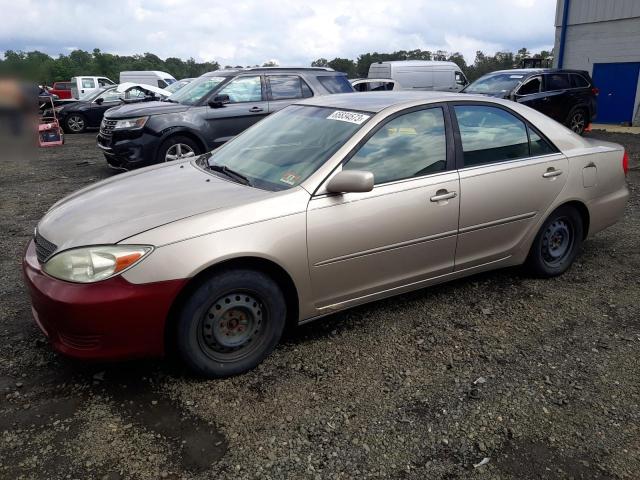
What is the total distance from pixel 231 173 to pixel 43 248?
125cm

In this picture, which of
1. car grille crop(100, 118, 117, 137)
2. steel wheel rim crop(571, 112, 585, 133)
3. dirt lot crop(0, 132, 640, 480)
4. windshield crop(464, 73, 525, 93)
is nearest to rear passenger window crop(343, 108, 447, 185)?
dirt lot crop(0, 132, 640, 480)

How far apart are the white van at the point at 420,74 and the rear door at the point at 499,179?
55.0 feet

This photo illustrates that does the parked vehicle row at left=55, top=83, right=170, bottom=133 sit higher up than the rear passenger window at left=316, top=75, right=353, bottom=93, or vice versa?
the rear passenger window at left=316, top=75, right=353, bottom=93

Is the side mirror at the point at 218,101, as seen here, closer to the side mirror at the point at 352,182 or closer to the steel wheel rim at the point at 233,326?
the side mirror at the point at 352,182

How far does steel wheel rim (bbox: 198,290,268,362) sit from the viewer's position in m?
2.90

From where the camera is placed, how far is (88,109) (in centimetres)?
1655

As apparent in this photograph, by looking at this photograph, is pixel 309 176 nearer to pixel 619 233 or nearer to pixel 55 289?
pixel 55 289

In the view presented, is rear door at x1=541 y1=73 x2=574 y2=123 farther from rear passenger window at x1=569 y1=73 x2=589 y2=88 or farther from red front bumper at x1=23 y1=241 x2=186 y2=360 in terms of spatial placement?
red front bumper at x1=23 y1=241 x2=186 y2=360

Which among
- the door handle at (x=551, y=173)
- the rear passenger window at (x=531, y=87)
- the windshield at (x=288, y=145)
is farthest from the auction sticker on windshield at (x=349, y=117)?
the rear passenger window at (x=531, y=87)

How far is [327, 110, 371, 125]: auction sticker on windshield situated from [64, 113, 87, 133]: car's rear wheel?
49.7 feet

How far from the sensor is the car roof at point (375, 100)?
367 cm

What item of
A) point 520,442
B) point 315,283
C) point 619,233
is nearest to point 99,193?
point 315,283

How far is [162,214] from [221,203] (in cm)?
33

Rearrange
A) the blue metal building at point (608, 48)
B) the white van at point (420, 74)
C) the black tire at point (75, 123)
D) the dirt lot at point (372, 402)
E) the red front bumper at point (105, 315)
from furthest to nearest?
the white van at point (420, 74)
the black tire at point (75, 123)
the blue metal building at point (608, 48)
the red front bumper at point (105, 315)
the dirt lot at point (372, 402)
